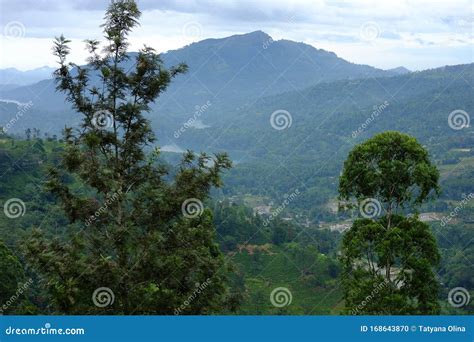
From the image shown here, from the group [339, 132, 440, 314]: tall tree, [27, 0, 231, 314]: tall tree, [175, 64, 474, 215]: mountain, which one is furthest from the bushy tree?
[175, 64, 474, 215]: mountain

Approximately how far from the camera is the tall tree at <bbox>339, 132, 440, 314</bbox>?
9.40 metres

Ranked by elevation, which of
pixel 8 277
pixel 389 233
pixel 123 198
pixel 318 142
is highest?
pixel 318 142

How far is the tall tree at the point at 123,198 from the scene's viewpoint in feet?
24.0

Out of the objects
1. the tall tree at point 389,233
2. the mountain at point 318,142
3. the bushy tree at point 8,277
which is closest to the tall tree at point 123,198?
the tall tree at point 389,233

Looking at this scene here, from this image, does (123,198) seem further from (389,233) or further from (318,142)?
(318,142)

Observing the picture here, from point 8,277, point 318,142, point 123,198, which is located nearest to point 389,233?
point 123,198

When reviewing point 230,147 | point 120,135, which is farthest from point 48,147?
point 230,147

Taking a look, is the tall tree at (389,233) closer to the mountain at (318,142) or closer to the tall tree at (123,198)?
the tall tree at (123,198)

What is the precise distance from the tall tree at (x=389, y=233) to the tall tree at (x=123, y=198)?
2840 mm

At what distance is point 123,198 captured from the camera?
24.8 feet

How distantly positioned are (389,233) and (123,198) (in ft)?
15.4

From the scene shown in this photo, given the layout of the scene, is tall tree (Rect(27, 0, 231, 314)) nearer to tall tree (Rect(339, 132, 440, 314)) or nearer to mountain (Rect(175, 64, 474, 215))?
tall tree (Rect(339, 132, 440, 314))

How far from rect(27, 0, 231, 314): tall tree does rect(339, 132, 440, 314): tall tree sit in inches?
112

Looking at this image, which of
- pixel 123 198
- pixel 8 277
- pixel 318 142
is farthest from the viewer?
pixel 318 142
